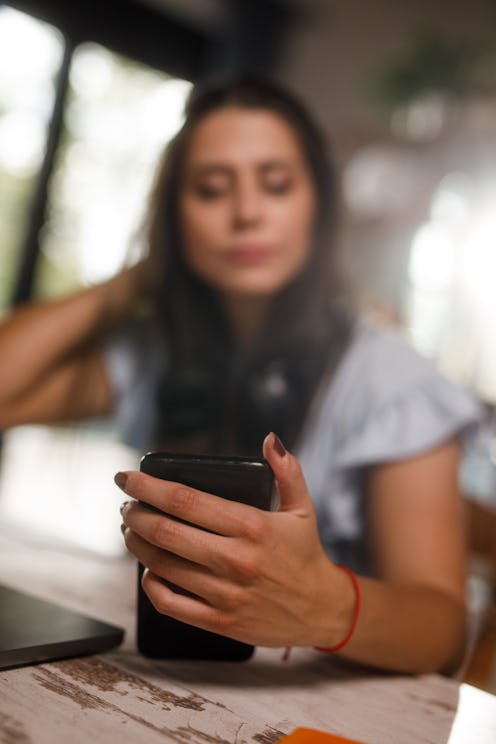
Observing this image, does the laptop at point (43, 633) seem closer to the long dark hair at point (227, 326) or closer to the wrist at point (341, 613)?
the wrist at point (341, 613)

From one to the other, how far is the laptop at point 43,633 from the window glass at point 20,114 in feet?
10.1

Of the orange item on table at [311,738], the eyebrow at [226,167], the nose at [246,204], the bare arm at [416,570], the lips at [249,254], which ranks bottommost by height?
the orange item on table at [311,738]

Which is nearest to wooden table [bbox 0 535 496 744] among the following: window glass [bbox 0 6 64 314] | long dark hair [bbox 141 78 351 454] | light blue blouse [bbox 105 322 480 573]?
light blue blouse [bbox 105 322 480 573]

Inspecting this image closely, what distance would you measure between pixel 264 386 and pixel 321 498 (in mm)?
172

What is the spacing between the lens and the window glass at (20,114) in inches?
Answer: 126

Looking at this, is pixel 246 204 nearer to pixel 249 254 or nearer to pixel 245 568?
pixel 249 254

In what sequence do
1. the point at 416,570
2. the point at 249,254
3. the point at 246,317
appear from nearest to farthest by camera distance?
the point at 416,570, the point at 249,254, the point at 246,317

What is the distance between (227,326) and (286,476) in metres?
0.69

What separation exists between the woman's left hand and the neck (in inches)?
25.0

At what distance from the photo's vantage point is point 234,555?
15.4 inches

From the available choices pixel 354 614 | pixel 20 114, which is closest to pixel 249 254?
pixel 354 614

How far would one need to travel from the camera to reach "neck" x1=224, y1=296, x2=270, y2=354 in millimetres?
1037

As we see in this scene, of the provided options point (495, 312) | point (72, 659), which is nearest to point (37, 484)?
point (495, 312)

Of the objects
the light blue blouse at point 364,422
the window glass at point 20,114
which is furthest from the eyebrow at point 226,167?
the window glass at point 20,114
